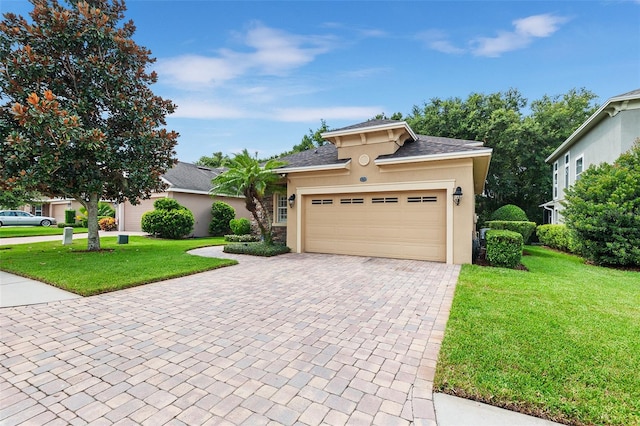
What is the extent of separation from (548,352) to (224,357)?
11.4 feet

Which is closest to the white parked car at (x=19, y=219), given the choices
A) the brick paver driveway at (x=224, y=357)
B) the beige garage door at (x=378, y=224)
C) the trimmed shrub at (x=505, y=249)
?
the beige garage door at (x=378, y=224)

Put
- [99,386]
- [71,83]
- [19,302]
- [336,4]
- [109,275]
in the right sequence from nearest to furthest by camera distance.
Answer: [99,386] → [19,302] → [109,275] → [71,83] → [336,4]

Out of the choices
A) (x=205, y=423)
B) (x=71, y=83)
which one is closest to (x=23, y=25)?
(x=71, y=83)

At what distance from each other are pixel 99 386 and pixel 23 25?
11047 millimetres

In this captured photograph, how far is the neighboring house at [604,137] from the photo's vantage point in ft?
38.2

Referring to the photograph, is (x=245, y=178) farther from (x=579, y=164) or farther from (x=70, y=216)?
(x=70, y=216)

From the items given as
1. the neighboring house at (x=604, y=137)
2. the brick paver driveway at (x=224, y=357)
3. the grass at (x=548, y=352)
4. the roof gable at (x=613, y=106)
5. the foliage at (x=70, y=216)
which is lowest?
the brick paver driveway at (x=224, y=357)

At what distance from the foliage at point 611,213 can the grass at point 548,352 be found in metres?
4.25

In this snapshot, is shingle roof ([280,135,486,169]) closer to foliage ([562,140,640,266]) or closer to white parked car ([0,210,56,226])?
foliage ([562,140,640,266])

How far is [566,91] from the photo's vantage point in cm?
2386

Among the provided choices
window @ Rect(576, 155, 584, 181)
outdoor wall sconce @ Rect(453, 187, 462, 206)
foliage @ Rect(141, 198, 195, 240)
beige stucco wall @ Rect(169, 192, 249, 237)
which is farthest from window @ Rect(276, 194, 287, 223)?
window @ Rect(576, 155, 584, 181)

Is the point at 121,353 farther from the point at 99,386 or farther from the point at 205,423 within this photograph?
the point at 205,423

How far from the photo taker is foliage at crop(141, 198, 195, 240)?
50.2 ft

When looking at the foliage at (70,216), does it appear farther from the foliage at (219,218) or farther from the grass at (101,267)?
the grass at (101,267)
